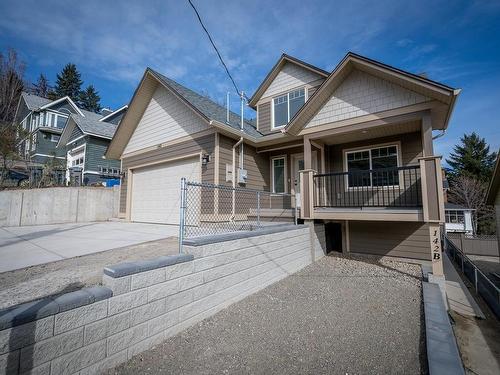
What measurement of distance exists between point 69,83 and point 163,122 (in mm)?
41910

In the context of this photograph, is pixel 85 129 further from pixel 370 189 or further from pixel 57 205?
pixel 370 189

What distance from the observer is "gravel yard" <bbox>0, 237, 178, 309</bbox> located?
2537mm

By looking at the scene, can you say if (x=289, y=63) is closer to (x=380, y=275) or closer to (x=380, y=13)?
(x=380, y=13)

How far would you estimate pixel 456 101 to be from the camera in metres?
5.48

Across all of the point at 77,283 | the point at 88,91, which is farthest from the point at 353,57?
the point at 88,91

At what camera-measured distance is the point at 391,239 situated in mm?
7039

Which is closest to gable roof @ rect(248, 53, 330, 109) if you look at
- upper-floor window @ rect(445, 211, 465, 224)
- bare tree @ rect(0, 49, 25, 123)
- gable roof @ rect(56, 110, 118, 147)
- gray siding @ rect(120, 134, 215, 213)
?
gray siding @ rect(120, 134, 215, 213)

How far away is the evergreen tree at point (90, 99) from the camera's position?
1619 inches

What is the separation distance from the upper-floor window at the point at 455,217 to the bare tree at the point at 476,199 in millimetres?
3380

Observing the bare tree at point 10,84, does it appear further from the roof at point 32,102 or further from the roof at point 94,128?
the roof at point 94,128

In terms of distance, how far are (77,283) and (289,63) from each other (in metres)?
→ 9.79

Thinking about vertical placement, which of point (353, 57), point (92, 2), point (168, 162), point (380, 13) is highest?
→ point (380, 13)

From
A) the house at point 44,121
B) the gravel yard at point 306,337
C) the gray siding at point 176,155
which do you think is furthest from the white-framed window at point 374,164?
the house at point 44,121

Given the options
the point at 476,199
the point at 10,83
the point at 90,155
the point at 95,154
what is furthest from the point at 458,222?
the point at 10,83
